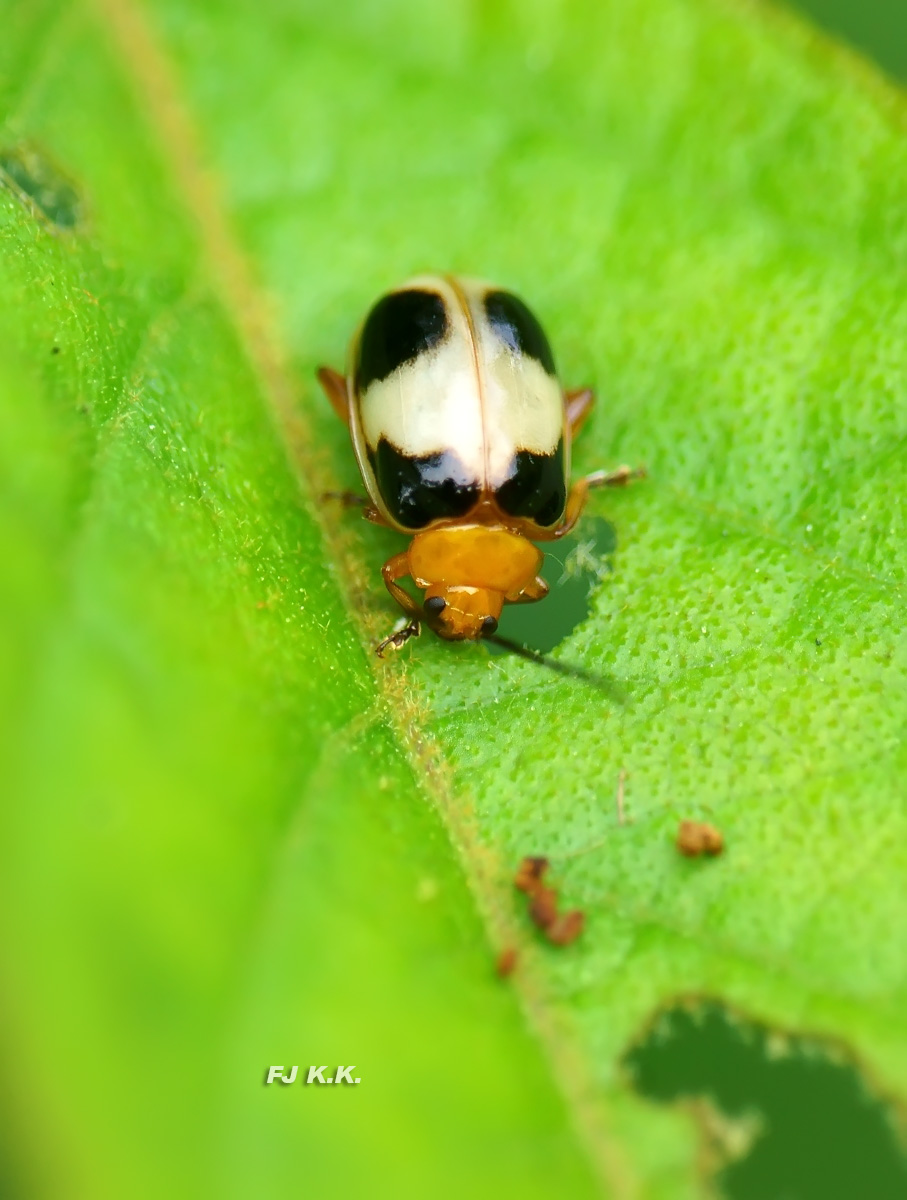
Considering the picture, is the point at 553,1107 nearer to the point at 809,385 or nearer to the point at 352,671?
the point at 352,671

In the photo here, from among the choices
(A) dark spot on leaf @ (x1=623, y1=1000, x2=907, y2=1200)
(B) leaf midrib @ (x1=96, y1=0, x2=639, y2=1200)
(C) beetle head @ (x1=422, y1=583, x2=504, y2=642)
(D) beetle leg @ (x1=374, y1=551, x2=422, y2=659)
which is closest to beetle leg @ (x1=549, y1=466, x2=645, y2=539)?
(C) beetle head @ (x1=422, y1=583, x2=504, y2=642)

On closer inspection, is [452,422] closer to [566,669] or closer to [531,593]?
[531,593]

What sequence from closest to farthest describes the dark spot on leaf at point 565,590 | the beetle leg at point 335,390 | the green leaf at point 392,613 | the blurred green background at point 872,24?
the green leaf at point 392,613 → the dark spot on leaf at point 565,590 → the beetle leg at point 335,390 → the blurred green background at point 872,24

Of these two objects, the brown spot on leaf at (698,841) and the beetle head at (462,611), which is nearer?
the brown spot on leaf at (698,841)

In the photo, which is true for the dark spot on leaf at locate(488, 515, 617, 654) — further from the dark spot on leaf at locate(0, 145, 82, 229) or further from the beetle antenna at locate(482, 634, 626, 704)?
the dark spot on leaf at locate(0, 145, 82, 229)

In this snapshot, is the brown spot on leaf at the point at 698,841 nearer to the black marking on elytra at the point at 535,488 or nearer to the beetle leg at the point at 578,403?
the black marking on elytra at the point at 535,488

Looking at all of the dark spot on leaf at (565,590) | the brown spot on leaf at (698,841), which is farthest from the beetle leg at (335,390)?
the brown spot on leaf at (698,841)

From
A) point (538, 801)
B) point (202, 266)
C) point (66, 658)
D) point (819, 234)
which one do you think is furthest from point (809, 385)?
point (66, 658)
